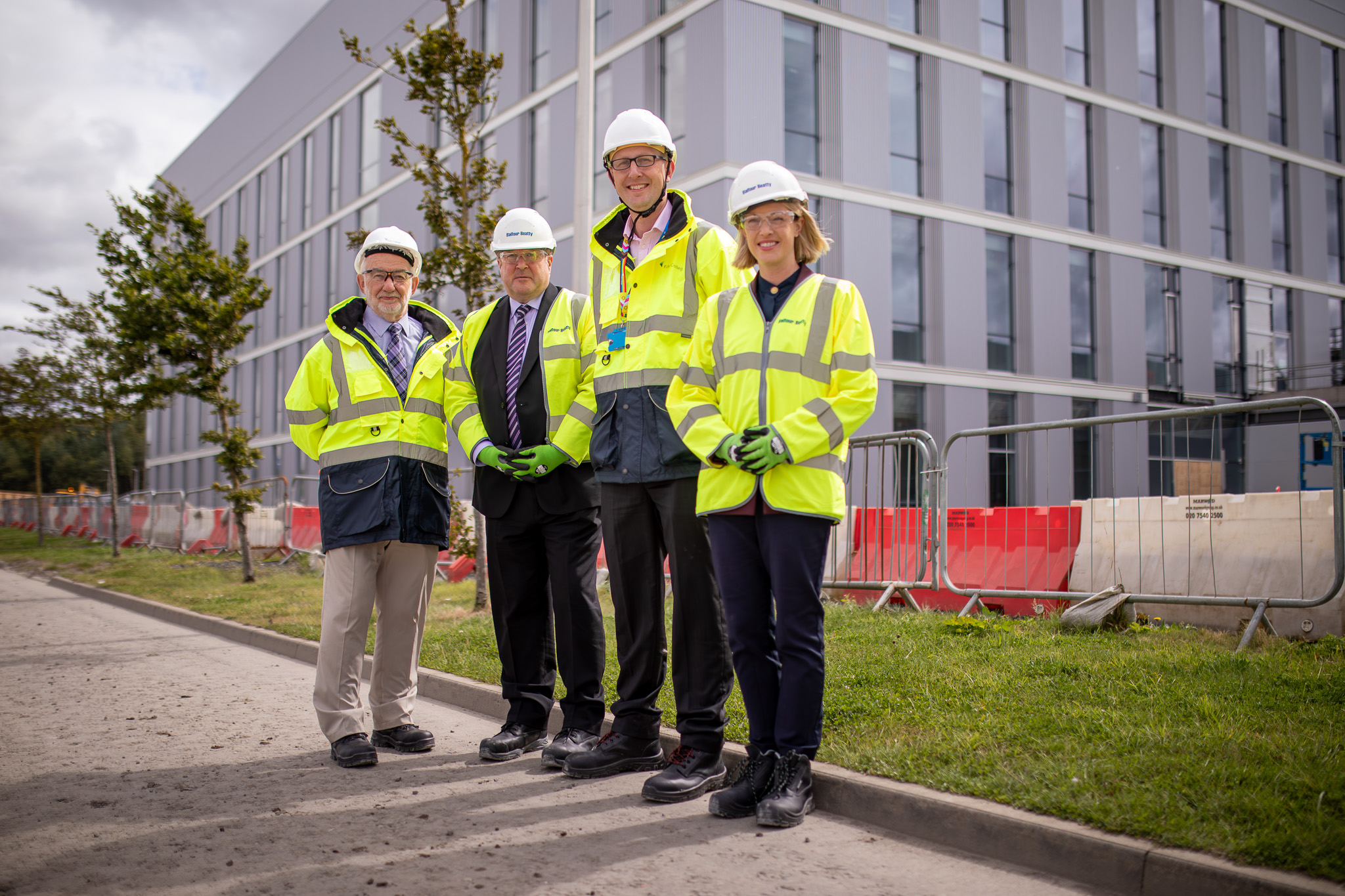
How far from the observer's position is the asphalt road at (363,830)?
3.25m

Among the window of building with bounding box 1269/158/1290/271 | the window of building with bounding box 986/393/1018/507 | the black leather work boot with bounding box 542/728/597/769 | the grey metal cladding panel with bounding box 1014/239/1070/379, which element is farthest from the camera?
the window of building with bounding box 1269/158/1290/271

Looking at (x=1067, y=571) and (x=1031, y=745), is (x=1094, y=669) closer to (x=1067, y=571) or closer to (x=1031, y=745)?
(x=1031, y=745)

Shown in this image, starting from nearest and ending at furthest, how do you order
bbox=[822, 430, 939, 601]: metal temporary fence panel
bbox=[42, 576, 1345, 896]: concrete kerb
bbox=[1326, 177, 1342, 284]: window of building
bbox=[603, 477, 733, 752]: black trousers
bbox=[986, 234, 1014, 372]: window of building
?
bbox=[42, 576, 1345, 896]: concrete kerb < bbox=[603, 477, 733, 752]: black trousers < bbox=[822, 430, 939, 601]: metal temporary fence panel < bbox=[986, 234, 1014, 372]: window of building < bbox=[1326, 177, 1342, 284]: window of building

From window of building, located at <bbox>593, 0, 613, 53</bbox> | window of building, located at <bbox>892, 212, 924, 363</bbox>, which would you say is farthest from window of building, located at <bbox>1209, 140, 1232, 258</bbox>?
window of building, located at <bbox>593, 0, 613, 53</bbox>

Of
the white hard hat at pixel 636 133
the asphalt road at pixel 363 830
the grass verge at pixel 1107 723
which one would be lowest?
the asphalt road at pixel 363 830

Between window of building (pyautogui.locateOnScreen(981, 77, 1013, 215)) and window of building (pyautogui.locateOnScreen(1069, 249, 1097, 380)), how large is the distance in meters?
2.53

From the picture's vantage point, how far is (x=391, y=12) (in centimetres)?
3325

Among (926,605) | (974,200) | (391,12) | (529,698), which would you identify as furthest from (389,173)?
(529,698)

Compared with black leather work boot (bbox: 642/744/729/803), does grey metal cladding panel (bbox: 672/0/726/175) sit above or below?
above

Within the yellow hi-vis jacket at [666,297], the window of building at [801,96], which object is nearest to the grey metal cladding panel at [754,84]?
the window of building at [801,96]

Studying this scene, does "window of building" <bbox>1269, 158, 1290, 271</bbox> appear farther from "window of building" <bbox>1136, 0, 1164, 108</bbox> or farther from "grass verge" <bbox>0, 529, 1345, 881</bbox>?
"grass verge" <bbox>0, 529, 1345, 881</bbox>

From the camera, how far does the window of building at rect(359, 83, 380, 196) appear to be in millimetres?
34875

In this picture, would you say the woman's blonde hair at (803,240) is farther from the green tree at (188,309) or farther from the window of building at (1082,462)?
the window of building at (1082,462)

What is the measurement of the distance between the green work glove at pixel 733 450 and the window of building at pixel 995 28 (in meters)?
24.4
